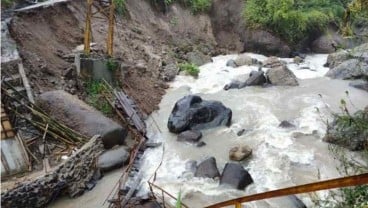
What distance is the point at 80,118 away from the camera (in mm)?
9438

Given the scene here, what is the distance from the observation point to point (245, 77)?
51.8ft

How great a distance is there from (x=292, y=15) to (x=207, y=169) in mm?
12481

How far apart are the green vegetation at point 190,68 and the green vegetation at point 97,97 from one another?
4946mm

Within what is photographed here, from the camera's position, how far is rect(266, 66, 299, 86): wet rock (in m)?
14.7

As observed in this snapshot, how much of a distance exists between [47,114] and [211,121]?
188 inches

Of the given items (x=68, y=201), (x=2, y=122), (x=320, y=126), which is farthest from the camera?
(x=320, y=126)

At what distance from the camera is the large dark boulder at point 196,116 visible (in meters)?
11.2

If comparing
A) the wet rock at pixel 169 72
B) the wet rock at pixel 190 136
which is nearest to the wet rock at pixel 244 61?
the wet rock at pixel 169 72

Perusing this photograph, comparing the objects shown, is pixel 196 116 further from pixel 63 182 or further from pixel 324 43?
pixel 324 43

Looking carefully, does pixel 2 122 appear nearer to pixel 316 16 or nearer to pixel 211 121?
pixel 211 121

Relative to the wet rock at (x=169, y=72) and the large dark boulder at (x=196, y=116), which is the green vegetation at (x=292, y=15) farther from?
the large dark boulder at (x=196, y=116)

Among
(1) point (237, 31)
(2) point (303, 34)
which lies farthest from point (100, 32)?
(2) point (303, 34)

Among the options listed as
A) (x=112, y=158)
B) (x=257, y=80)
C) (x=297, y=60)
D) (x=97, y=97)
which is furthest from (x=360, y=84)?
(x=112, y=158)

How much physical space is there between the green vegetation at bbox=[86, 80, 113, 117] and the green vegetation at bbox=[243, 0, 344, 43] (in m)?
10.5
